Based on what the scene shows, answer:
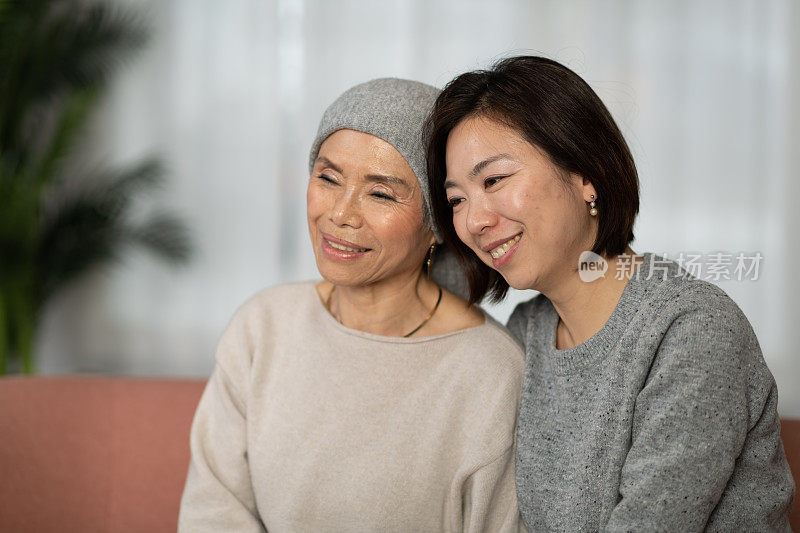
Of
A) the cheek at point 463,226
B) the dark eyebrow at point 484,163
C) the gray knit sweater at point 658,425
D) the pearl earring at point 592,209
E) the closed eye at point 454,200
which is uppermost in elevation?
Result: the dark eyebrow at point 484,163

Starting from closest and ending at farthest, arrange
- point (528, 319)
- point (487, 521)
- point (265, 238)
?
1. point (487, 521)
2. point (528, 319)
3. point (265, 238)

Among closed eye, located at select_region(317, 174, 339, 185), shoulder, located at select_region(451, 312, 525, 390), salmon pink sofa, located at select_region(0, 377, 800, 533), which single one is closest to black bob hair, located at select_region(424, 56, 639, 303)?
closed eye, located at select_region(317, 174, 339, 185)

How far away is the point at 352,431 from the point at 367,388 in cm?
10

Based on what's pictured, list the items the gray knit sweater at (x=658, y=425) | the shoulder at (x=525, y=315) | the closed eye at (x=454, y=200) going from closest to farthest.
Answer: the gray knit sweater at (x=658, y=425), the closed eye at (x=454, y=200), the shoulder at (x=525, y=315)

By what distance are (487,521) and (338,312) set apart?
580mm

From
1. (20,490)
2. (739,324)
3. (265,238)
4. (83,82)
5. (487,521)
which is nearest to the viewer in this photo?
(739,324)

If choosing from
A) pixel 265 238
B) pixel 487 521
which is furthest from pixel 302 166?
pixel 487 521

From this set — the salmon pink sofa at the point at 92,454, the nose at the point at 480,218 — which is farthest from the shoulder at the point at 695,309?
the salmon pink sofa at the point at 92,454

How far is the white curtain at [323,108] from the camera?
141 inches

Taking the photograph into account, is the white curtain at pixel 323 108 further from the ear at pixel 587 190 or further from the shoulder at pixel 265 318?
the ear at pixel 587 190

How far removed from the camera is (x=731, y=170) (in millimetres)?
3613

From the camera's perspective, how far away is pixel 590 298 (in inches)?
53.1

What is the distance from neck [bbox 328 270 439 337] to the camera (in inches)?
62.4

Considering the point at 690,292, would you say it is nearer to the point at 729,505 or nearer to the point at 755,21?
the point at 729,505
